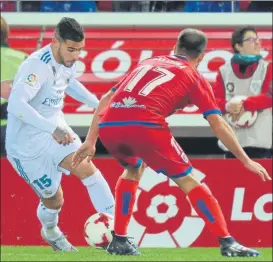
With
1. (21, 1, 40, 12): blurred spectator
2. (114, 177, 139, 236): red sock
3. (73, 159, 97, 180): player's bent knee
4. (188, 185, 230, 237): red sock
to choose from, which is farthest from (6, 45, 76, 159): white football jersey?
(21, 1, 40, 12): blurred spectator

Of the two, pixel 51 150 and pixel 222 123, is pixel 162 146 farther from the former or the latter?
pixel 51 150

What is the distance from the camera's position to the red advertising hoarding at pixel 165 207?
1036 cm

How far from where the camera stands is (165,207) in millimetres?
10383

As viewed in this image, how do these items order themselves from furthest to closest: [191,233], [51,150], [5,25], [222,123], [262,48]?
[262,48] → [191,233] → [5,25] → [51,150] → [222,123]

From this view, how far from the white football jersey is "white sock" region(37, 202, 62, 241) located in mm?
488

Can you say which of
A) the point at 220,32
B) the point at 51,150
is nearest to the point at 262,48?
the point at 220,32

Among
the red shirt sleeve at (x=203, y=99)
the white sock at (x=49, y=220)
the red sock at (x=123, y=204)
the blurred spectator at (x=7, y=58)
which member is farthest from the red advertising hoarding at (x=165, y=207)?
the red shirt sleeve at (x=203, y=99)

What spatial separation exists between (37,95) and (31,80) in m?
0.24

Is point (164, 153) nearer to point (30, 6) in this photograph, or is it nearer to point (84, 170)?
point (84, 170)

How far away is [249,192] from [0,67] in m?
2.39

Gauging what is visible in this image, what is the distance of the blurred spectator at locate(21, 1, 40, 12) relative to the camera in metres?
13.0

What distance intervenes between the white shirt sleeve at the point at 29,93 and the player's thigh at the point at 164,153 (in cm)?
85

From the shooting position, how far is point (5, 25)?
31.8 feet

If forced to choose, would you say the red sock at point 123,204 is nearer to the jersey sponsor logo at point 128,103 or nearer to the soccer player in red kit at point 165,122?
the soccer player in red kit at point 165,122
